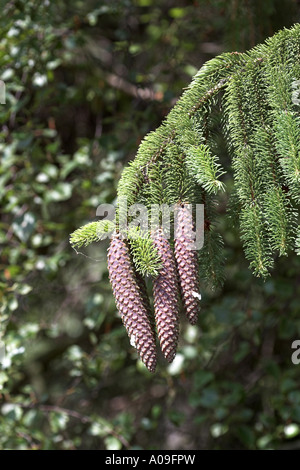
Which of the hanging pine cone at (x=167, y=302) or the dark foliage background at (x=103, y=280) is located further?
the dark foliage background at (x=103, y=280)

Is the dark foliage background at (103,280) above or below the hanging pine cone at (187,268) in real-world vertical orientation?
below

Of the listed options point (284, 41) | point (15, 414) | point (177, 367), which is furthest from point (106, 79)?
point (284, 41)

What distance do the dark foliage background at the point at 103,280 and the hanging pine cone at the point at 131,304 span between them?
2.98 feet

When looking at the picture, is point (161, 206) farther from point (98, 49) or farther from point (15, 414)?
point (98, 49)

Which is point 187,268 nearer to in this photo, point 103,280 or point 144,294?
point 144,294

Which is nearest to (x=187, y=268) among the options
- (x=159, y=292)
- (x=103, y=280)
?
(x=159, y=292)

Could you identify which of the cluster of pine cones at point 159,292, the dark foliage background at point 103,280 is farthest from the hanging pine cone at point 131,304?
the dark foliage background at point 103,280

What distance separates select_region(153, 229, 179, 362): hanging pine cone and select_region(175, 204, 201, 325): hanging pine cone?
15mm

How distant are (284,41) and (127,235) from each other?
463 millimetres

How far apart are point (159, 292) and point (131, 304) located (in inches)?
2.0

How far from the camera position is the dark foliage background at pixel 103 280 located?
75.4 inches

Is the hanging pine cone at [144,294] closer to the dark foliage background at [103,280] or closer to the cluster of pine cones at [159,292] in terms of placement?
the cluster of pine cones at [159,292]

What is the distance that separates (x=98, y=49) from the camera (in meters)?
3.01

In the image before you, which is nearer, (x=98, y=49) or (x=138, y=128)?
(x=138, y=128)
